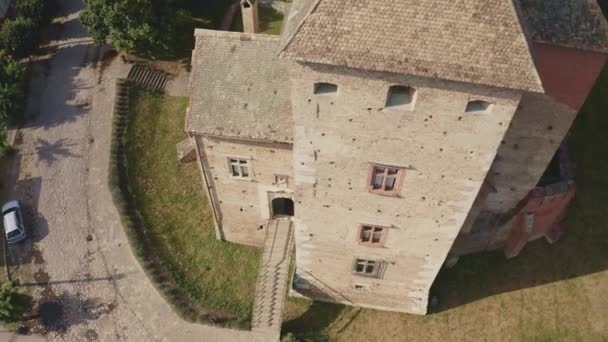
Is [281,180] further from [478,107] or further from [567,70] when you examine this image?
[567,70]

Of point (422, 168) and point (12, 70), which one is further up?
point (422, 168)

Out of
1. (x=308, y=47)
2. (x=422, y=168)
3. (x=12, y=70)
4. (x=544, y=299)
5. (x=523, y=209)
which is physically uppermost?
(x=308, y=47)

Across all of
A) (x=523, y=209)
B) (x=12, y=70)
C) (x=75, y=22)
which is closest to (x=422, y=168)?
(x=523, y=209)

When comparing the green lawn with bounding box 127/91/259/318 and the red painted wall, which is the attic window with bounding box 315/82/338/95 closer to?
the red painted wall

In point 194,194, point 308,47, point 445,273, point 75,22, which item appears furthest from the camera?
point 75,22

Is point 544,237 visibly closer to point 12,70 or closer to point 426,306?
point 426,306

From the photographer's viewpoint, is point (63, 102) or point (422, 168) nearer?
point (422, 168)

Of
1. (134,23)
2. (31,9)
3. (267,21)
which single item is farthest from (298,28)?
(31,9)
